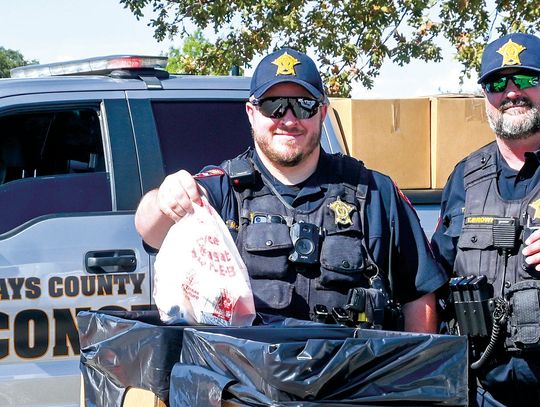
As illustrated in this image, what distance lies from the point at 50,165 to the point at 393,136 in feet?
5.32

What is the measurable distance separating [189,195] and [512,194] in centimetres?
116

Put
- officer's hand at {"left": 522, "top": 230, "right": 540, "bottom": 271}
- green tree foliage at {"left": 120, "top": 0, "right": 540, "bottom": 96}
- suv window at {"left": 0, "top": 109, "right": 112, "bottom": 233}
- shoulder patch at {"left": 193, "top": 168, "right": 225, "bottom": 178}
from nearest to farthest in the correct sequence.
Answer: officer's hand at {"left": 522, "top": 230, "right": 540, "bottom": 271}, shoulder patch at {"left": 193, "top": 168, "right": 225, "bottom": 178}, suv window at {"left": 0, "top": 109, "right": 112, "bottom": 233}, green tree foliage at {"left": 120, "top": 0, "right": 540, "bottom": 96}

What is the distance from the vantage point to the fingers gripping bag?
2578 millimetres

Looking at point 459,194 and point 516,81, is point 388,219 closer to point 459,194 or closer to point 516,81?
point 459,194

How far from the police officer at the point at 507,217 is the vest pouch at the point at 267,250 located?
0.69 m

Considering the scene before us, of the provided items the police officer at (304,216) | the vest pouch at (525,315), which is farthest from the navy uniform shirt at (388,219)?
the vest pouch at (525,315)

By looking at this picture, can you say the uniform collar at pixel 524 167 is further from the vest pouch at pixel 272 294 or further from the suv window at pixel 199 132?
the suv window at pixel 199 132

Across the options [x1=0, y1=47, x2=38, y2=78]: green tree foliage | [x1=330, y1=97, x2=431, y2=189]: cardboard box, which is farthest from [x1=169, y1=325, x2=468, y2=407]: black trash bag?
[x1=0, y1=47, x2=38, y2=78]: green tree foliage

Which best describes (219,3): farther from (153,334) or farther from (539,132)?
(153,334)

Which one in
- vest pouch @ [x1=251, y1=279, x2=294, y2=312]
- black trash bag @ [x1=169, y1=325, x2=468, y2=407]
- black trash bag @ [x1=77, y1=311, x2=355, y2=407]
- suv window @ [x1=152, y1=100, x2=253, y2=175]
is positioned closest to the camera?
black trash bag @ [x1=169, y1=325, x2=468, y2=407]

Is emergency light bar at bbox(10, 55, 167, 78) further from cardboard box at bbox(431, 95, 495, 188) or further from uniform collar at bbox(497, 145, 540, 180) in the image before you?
uniform collar at bbox(497, 145, 540, 180)

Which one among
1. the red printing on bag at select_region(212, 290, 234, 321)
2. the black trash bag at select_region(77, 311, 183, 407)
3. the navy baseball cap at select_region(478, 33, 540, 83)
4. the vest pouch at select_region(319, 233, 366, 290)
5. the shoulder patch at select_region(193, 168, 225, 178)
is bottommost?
the black trash bag at select_region(77, 311, 183, 407)

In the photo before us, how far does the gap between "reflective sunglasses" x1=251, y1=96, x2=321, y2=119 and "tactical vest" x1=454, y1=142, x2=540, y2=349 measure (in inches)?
26.3

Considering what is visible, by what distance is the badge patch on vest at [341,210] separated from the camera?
2.95 metres
